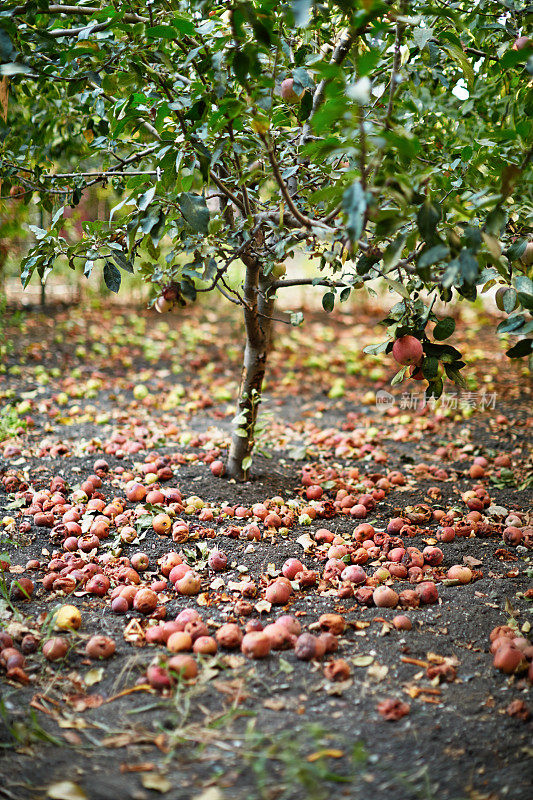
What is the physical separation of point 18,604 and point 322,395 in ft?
10.2

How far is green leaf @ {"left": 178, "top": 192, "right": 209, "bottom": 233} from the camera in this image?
1640 mm

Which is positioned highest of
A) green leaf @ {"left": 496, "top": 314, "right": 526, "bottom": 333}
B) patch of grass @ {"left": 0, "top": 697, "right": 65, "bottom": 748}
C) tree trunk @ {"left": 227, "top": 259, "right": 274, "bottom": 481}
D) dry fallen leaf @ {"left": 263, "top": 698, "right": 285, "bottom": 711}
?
green leaf @ {"left": 496, "top": 314, "right": 526, "bottom": 333}

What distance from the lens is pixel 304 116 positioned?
1781mm

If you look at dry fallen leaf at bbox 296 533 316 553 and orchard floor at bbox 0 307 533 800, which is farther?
dry fallen leaf at bbox 296 533 316 553

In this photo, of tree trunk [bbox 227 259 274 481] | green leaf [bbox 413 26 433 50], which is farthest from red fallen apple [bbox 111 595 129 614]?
green leaf [bbox 413 26 433 50]

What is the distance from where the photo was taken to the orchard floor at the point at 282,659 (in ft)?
4.20

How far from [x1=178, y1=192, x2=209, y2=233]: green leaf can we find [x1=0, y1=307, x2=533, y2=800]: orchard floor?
3.86 feet

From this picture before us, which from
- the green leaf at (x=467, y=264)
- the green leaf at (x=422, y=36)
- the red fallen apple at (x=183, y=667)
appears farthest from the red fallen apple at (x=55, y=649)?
the green leaf at (x=422, y=36)

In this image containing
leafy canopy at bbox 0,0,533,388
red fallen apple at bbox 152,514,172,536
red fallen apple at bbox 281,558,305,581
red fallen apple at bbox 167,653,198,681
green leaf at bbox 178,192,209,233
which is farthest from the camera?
red fallen apple at bbox 152,514,172,536

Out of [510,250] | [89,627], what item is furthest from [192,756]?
[510,250]

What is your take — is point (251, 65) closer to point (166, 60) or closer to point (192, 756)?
point (166, 60)

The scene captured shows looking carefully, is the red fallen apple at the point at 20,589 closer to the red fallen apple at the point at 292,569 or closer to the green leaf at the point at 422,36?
the red fallen apple at the point at 292,569

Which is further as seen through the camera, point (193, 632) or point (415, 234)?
point (193, 632)

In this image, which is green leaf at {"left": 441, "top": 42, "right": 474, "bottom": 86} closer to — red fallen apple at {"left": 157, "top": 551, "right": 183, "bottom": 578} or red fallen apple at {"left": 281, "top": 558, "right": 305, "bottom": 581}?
red fallen apple at {"left": 281, "top": 558, "right": 305, "bottom": 581}
